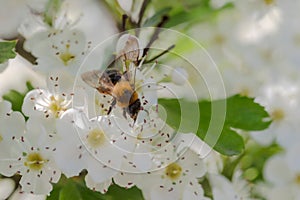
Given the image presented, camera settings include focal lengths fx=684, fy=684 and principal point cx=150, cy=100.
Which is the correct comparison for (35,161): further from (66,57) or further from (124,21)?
(124,21)

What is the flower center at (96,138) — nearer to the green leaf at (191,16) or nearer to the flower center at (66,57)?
the flower center at (66,57)

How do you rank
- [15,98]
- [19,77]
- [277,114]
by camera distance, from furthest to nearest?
[277,114] < [19,77] < [15,98]

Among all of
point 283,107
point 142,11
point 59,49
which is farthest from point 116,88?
point 283,107

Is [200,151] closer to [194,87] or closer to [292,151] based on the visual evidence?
[194,87]

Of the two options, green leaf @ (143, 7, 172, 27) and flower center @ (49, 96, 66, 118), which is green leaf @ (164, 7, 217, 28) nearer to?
green leaf @ (143, 7, 172, 27)

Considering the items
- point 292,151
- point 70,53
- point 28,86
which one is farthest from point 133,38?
point 292,151

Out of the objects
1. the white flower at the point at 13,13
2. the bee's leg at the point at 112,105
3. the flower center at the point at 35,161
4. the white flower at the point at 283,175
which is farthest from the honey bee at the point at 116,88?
the white flower at the point at 283,175
